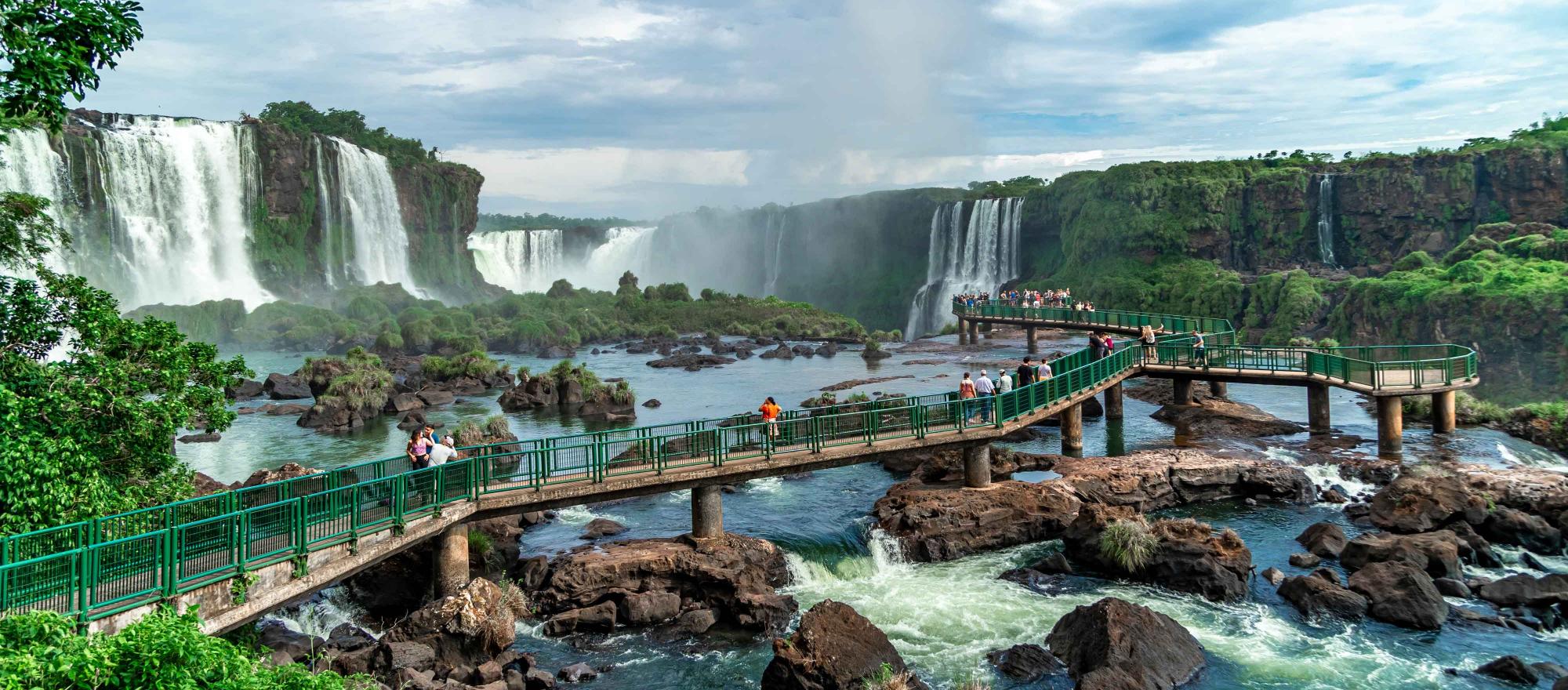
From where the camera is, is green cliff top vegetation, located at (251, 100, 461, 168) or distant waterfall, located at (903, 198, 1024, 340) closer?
distant waterfall, located at (903, 198, 1024, 340)

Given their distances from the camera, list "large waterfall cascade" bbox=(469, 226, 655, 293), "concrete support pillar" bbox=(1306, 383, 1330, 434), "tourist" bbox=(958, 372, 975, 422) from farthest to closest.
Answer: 1. "large waterfall cascade" bbox=(469, 226, 655, 293)
2. "concrete support pillar" bbox=(1306, 383, 1330, 434)
3. "tourist" bbox=(958, 372, 975, 422)

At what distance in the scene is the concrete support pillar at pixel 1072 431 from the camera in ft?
104

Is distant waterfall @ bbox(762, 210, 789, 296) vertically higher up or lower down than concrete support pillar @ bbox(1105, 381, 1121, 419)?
higher up

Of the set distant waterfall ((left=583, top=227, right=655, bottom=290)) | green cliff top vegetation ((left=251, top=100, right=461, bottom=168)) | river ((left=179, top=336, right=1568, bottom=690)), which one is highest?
green cliff top vegetation ((left=251, top=100, right=461, bottom=168))

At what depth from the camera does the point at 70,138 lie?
263ft

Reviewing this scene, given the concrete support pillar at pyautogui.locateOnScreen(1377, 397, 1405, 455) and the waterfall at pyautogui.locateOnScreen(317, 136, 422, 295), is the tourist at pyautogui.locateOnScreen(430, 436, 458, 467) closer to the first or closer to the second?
the concrete support pillar at pyautogui.locateOnScreen(1377, 397, 1405, 455)

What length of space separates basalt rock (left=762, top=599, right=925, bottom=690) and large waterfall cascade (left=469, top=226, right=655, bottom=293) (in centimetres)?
11857

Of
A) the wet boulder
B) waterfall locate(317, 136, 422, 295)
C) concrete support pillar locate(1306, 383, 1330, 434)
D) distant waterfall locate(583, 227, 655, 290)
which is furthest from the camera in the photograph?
distant waterfall locate(583, 227, 655, 290)

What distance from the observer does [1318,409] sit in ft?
108

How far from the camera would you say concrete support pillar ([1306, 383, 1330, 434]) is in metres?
32.8

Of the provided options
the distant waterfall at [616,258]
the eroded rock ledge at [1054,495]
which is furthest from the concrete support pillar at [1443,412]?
the distant waterfall at [616,258]

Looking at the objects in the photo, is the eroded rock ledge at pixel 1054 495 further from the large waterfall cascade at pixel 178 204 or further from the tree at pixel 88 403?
the large waterfall cascade at pixel 178 204

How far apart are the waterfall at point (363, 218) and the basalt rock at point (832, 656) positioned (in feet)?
341

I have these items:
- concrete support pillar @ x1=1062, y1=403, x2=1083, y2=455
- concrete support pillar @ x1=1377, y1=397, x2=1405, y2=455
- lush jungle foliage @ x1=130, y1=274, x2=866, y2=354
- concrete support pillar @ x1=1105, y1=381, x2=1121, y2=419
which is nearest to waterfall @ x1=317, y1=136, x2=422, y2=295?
lush jungle foliage @ x1=130, y1=274, x2=866, y2=354
